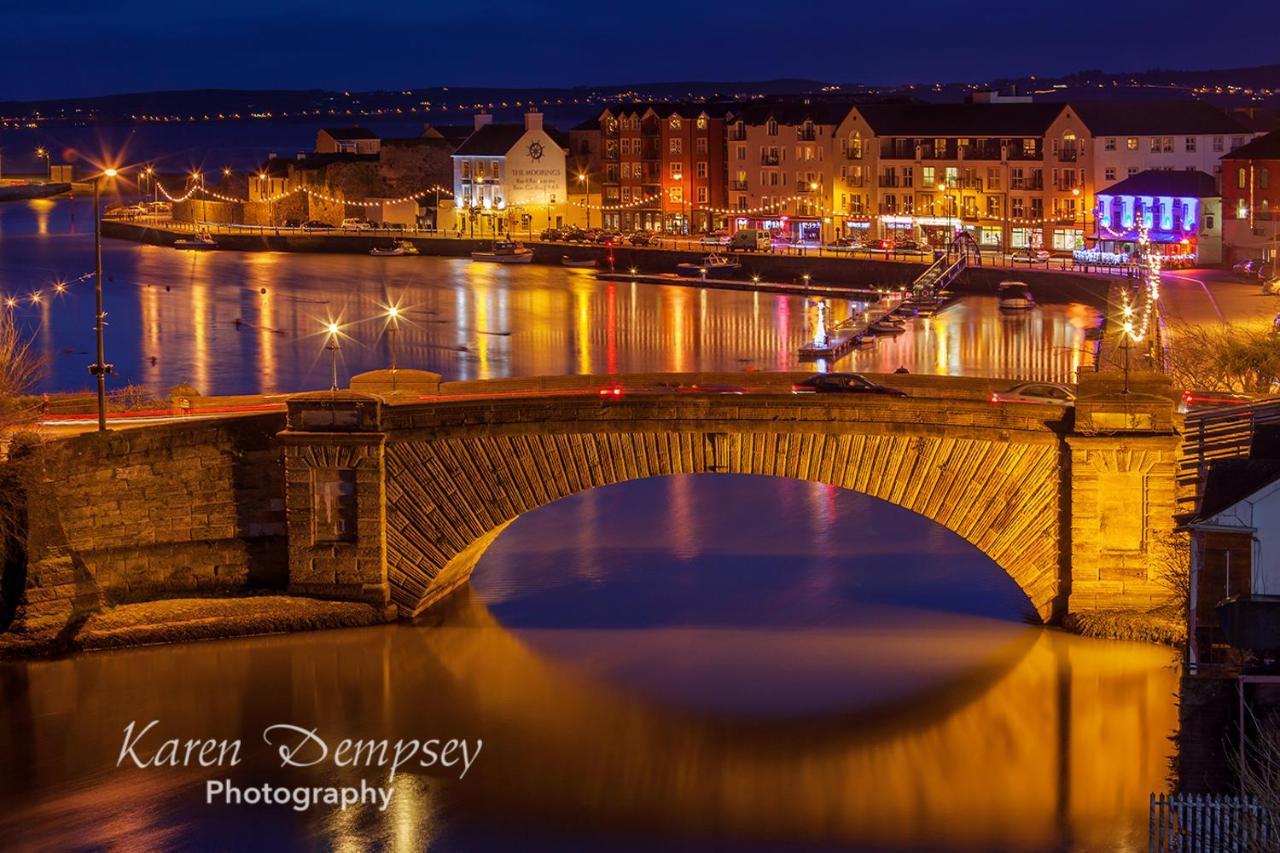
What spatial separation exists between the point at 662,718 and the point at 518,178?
8334 cm

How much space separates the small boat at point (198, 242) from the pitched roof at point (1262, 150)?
194 ft

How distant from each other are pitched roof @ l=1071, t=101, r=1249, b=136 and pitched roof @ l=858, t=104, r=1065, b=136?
148 centimetres

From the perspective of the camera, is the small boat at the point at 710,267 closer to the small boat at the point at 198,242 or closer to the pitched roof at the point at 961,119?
the pitched roof at the point at 961,119

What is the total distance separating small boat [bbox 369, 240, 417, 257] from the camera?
99.2 meters

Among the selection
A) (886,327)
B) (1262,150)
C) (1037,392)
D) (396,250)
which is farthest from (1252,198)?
(1037,392)

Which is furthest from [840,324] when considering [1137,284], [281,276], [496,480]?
[496,480]

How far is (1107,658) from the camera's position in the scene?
2200 cm

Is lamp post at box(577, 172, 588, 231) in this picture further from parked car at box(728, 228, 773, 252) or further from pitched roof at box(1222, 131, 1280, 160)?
pitched roof at box(1222, 131, 1280, 160)

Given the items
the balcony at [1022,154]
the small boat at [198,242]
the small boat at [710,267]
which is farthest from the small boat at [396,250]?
the balcony at [1022,154]

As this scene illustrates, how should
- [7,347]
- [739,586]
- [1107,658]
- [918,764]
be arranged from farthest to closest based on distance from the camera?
[7,347] < [739,586] < [1107,658] < [918,764]

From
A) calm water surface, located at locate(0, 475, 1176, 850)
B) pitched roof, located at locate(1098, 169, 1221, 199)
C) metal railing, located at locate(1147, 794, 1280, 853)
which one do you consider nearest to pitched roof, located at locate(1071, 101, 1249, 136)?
pitched roof, located at locate(1098, 169, 1221, 199)

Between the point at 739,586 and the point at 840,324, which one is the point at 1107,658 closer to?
the point at 739,586

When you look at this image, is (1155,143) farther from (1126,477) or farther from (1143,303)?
(1126,477)

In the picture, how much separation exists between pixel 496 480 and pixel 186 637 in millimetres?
4198
